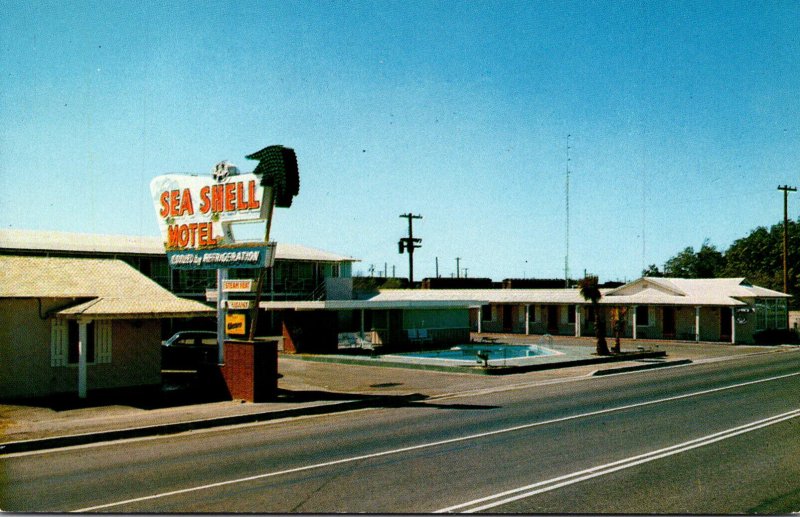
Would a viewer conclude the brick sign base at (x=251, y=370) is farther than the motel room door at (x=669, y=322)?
No

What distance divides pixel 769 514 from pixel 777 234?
311 feet

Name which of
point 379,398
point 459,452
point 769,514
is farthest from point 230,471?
point 379,398

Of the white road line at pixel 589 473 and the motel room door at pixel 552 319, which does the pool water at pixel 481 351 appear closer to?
the motel room door at pixel 552 319

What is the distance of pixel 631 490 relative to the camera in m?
9.31

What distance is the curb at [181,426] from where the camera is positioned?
12789 millimetres

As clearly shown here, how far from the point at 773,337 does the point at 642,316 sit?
821cm

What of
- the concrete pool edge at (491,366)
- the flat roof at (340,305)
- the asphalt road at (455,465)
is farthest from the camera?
the flat roof at (340,305)

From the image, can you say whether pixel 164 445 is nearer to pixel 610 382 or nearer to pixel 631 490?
pixel 631 490

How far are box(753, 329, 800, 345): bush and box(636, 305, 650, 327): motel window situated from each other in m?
6.73

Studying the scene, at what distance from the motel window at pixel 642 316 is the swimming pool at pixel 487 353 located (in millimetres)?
12135

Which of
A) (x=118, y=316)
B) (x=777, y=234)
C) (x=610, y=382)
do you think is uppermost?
(x=777, y=234)

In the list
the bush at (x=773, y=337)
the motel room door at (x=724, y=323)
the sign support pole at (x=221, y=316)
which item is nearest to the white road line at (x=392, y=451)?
the sign support pole at (x=221, y=316)

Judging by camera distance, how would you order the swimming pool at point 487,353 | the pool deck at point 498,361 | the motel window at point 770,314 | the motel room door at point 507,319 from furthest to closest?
the motel room door at point 507,319, the motel window at point 770,314, the swimming pool at point 487,353, the pool deck at point 498,361

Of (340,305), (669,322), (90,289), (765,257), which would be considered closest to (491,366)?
(340,305)
